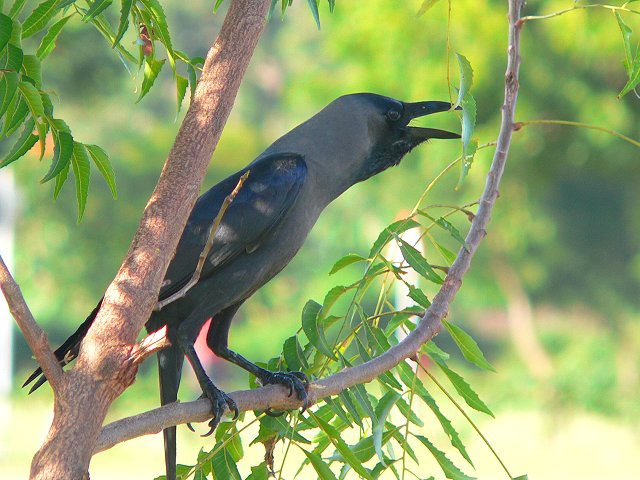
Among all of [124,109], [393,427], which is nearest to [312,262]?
[124,109]

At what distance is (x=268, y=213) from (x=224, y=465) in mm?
547

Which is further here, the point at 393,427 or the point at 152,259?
the point at 393,427

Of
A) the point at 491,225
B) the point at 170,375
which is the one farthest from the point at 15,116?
the point at 491,225

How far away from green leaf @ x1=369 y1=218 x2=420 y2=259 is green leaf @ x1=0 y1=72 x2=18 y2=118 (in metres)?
0.59

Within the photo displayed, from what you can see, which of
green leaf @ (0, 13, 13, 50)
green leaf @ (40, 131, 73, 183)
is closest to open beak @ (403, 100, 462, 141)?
green leaf @ (40, 131, 73, 183)

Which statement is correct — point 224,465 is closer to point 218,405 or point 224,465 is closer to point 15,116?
point 218,405

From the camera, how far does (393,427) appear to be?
1509mm

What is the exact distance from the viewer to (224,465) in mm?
1485

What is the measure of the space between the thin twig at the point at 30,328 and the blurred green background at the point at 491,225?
5.08 metres

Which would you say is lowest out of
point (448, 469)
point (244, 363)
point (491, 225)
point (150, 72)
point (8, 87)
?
point (448, 469)

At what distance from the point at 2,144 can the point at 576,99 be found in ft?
20.8

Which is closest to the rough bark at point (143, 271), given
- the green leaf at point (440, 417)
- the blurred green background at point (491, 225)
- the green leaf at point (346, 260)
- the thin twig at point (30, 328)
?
the thin twig at point (30, 328)

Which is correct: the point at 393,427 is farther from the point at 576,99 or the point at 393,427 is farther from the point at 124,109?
the point at 124,109

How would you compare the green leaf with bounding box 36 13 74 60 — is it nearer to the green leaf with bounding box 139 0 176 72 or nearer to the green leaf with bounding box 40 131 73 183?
the green leaf with bounding box 139 0 176 72
